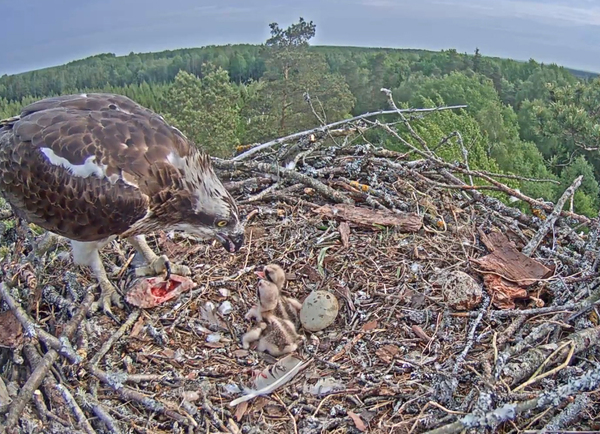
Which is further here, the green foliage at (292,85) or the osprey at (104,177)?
the green foliage at (292,85)

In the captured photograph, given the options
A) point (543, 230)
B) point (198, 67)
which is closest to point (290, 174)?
point (543, 230)

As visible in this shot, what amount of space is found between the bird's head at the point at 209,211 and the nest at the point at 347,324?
41 centimetres

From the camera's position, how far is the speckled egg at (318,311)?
329cm

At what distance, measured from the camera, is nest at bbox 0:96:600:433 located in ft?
9.11

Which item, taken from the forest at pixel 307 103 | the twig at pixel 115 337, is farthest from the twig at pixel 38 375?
the forest at pixel 307 103

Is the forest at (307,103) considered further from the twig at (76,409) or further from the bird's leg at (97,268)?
the twig at (76,409)

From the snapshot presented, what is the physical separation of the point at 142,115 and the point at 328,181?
169 cm

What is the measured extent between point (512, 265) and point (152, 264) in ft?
8.17

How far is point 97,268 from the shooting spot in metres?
3.62

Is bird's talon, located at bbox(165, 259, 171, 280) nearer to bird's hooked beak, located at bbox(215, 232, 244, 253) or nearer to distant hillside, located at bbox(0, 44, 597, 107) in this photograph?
bird's hooked beak, located at bbox(215, 232, 244, 253)

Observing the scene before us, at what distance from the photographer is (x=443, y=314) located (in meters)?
3.32

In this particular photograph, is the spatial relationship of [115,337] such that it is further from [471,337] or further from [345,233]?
[471,337]

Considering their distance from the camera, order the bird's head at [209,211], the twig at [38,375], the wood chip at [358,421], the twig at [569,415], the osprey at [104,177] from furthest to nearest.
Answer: the bird's head at [209,211] < the osprey at [104,177] < the twig at [38,375] < the wood chip at [358,421] < the twig at [569,415]

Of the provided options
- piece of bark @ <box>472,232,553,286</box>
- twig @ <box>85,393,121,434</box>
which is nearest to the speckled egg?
piece of bark @ <box>472,232,553,286</box>
